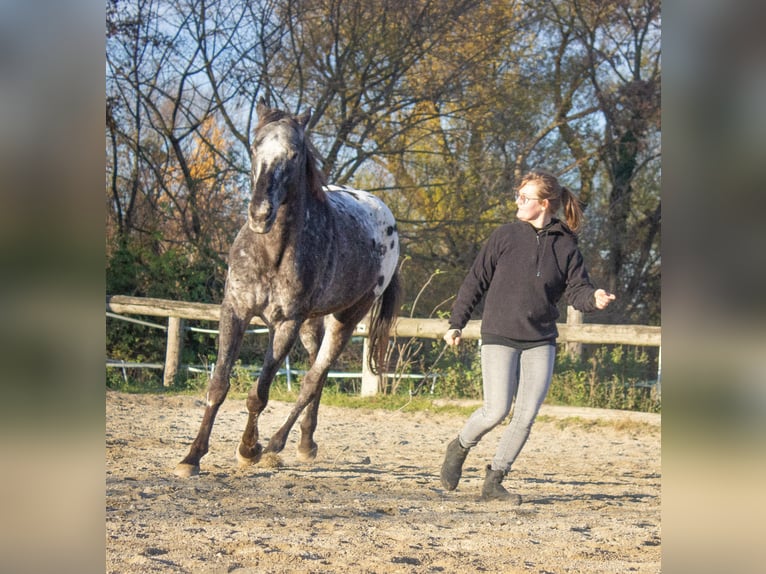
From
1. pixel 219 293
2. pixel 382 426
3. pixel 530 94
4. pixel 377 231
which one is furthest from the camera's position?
pixel 530 94

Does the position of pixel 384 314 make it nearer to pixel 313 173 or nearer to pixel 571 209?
pixel 313 173

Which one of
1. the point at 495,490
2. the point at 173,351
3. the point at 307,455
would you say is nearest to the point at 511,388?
the point at 495,490

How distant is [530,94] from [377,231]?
23.7 feet

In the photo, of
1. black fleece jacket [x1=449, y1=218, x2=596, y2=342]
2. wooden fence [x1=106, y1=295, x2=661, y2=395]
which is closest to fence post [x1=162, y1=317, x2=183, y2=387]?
wooden fence [x1=106, y1=295, x2=661, y2=395]

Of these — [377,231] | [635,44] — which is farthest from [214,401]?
[635,44]

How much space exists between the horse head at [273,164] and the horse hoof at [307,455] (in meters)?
1.74

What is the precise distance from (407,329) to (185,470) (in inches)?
194

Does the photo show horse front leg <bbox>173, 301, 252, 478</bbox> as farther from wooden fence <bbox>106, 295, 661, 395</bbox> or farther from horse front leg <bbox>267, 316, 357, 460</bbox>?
wooden fence <bbox>106, 295, 661, 395</bbox>

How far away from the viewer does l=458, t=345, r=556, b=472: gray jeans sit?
13.3 ft
